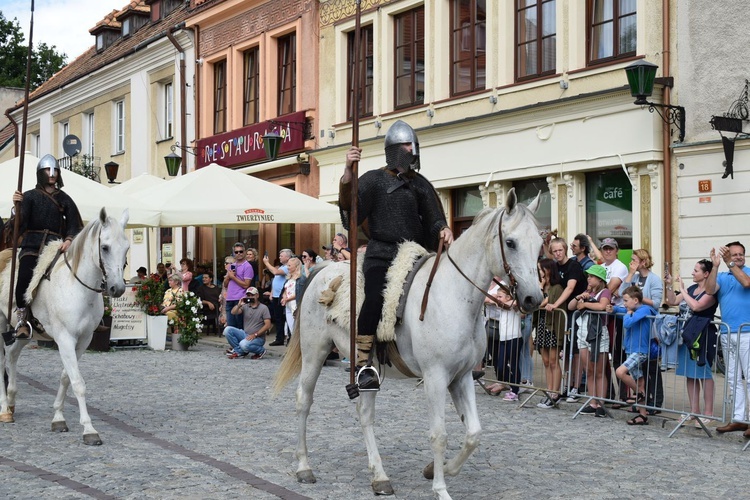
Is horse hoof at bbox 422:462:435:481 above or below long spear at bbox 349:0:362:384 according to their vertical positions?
below

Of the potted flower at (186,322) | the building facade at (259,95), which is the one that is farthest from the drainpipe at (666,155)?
the building facade at (259,95)

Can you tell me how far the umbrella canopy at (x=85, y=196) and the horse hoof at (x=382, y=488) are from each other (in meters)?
11.9

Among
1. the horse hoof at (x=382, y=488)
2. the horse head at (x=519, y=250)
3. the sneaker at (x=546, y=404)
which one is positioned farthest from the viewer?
the sneaker at (x=546, y=404)

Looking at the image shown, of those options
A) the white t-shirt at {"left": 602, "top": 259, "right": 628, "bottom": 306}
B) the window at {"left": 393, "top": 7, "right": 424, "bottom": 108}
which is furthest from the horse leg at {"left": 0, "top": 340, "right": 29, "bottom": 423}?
the window at {"left": 393, "top": 7, "right": 424, "bottom": 108}

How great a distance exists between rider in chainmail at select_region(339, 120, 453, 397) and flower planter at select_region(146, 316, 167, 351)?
12.1 meters

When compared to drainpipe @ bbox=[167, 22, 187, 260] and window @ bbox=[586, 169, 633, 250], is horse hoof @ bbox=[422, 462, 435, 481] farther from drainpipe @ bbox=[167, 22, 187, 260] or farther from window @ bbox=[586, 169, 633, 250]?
drainpipe @ bbox=[167, 22, 187, 260]

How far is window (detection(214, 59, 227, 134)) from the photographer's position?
97.0 feet

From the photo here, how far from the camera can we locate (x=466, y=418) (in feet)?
23.0

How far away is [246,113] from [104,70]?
30.3 feet

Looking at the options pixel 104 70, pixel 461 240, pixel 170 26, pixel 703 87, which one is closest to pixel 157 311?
pixel 703 87

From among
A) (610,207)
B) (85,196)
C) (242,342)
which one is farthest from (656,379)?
(85,196)

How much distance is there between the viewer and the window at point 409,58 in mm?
22125

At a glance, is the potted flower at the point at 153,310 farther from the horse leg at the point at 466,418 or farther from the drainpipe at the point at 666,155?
the horse leg at the point at 466,418

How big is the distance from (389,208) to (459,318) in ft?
3.40
